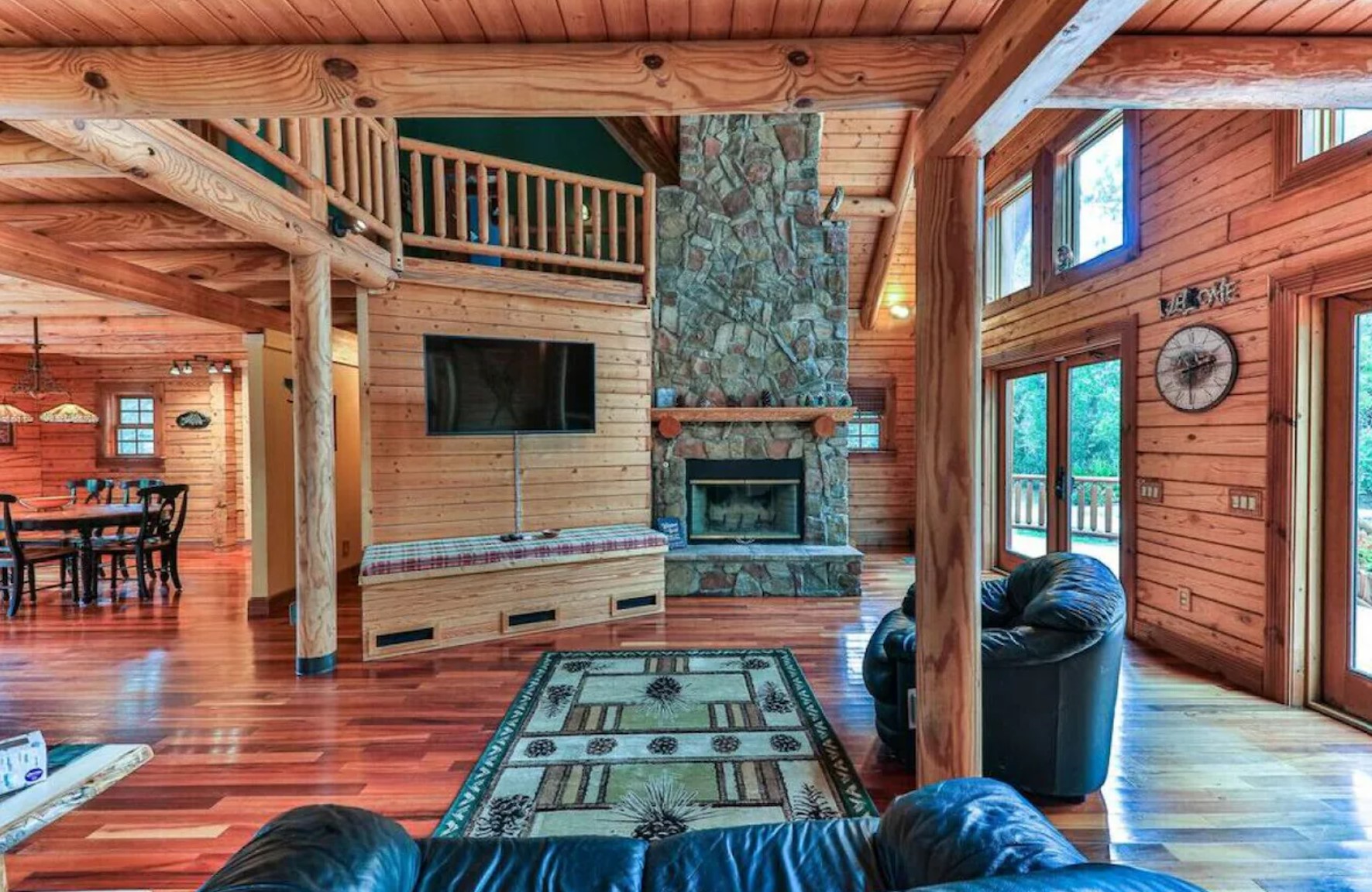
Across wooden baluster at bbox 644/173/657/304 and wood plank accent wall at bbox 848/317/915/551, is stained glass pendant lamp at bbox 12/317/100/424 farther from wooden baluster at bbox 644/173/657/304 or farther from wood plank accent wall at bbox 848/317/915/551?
wood plank accent wall at bbox 848/317/915/551

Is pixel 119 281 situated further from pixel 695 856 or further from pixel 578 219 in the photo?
pixel 695 856

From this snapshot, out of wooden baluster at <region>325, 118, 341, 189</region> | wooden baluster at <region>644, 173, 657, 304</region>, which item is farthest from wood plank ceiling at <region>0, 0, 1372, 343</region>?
wooden baluster at <region>644, 173, 657, 304</region>

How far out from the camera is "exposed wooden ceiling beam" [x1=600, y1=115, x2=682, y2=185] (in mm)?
6641

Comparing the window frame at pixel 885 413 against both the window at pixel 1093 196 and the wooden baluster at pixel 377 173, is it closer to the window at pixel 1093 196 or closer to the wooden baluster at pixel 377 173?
the window at pixel 1093 196

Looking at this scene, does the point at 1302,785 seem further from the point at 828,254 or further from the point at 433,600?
the point at 828,254

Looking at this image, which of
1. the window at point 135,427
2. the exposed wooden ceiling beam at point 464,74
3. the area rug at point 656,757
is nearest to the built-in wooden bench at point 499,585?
the area rug at point 656,757

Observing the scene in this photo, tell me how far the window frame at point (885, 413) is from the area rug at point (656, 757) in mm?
4756

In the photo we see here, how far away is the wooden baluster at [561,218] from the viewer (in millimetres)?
5086

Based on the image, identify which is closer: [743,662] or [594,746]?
[594,746]

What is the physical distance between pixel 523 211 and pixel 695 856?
15.5 ft

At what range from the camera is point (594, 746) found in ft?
9.35

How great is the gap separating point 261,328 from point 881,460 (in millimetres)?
6812

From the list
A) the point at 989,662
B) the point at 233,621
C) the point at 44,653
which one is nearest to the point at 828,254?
the point at 989,662

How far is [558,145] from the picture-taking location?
691 centimetres
